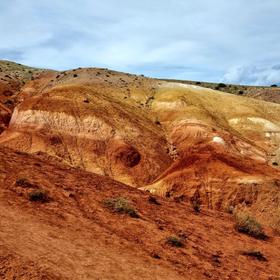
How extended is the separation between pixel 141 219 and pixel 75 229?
4255mm

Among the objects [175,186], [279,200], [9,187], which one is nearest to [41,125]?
[175,186]

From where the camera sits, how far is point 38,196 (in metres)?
18.8

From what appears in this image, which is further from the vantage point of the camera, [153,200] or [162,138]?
[162,138]

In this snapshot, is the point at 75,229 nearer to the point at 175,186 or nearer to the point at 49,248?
the point at 49,248

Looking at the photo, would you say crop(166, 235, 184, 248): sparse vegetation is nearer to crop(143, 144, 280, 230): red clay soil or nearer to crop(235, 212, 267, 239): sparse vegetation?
crop(235, 212, 267, 239): sparse vegetation

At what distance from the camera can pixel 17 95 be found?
81812 mm

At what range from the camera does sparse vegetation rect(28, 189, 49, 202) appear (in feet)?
61.2

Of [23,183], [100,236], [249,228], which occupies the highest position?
[23,183]

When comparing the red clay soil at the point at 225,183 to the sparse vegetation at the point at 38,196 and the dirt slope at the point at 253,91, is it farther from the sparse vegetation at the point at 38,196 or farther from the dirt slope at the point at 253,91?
the dirt slope at the point at 253,91

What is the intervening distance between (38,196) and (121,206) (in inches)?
146

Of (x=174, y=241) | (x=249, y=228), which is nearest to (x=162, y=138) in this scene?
(x=249, y=228)

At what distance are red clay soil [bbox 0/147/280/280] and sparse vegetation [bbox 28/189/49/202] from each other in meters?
0.20

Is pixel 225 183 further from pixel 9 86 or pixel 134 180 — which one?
pixel 9 86

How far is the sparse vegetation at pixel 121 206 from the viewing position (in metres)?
20.4
